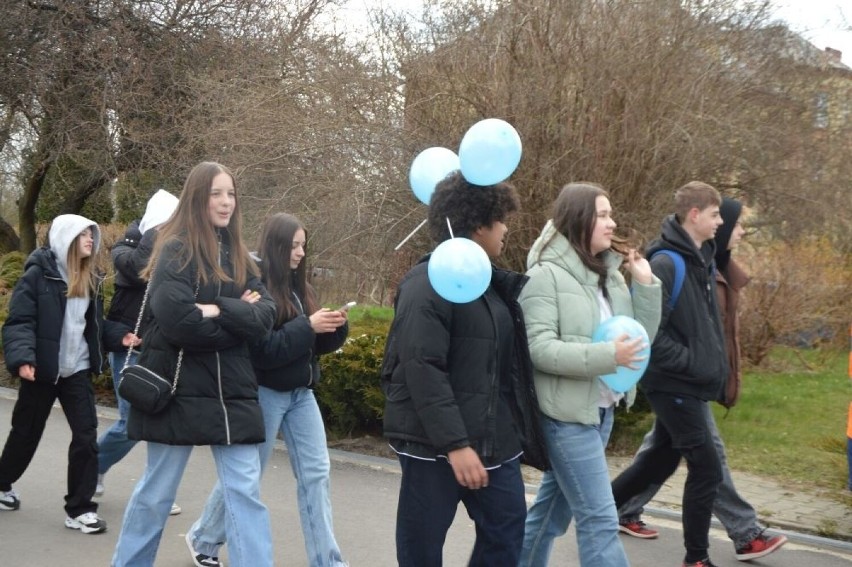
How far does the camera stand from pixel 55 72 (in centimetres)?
1711

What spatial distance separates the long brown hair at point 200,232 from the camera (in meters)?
4.20

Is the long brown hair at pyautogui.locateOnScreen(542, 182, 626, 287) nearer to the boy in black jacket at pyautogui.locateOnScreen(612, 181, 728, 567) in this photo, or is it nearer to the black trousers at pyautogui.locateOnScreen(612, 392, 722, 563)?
the boy in black jacket at pyautogui.locateOnScreen(612, 181, 728, 567)

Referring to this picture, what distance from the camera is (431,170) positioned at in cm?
433

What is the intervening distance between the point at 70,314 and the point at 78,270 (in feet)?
0.81

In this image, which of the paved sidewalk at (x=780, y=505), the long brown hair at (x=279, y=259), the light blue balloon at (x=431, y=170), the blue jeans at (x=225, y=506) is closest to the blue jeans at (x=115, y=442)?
the paved sidewalk at (x=780, y=505)

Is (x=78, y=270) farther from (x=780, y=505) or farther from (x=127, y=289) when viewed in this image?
(x=780, y=505)

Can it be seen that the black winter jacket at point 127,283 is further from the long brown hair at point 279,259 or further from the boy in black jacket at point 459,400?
the boy in black jacket at point 459,400

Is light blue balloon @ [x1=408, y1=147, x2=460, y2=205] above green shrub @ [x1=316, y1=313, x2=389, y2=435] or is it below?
above

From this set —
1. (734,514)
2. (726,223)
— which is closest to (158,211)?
(726,223)

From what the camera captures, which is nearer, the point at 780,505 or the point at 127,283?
the point at 127,283

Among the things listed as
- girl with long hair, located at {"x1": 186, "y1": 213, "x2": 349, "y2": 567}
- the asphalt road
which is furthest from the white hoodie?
girl with long hair, located at {"x1": 186, "y1": 213, "x2": 349, "y2": 567}

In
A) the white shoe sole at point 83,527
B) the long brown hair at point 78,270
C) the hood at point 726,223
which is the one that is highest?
the hood at point 726,223

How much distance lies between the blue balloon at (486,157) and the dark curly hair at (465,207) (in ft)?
0.12

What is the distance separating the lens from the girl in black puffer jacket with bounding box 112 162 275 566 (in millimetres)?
4102
